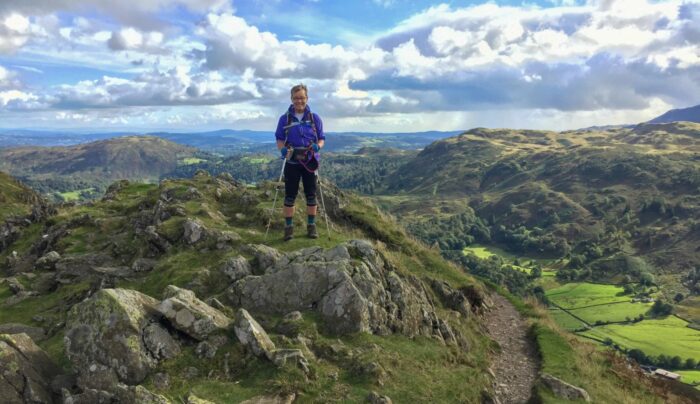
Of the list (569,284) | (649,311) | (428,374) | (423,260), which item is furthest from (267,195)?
(569,284)

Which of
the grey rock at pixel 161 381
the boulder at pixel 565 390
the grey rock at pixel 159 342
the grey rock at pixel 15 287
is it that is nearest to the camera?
the grey rock at pixel 161 381

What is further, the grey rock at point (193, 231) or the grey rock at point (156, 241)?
the grey rock at point (156, 241)

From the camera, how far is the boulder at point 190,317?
43.7 feet

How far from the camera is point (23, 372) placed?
11.0 metres

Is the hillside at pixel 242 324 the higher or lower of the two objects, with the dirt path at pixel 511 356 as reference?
higher

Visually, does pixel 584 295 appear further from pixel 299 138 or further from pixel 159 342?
pixel 159 342

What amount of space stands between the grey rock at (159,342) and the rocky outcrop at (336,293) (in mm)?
3776

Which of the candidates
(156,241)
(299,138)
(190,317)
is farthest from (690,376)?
(190,317)

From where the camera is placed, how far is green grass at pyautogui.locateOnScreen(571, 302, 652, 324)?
156 metres

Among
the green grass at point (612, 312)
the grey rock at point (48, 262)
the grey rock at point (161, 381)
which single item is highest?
the grey rock at point (161, 381)

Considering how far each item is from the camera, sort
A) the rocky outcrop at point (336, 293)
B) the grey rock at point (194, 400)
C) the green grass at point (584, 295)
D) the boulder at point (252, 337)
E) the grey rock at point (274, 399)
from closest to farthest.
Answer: the grey rock at point (194, 400), the grey rock at point (274, 399), the boulder at point (252, 337), the rocky outcrop at point (336, 293), the green grass at point (584, 295)

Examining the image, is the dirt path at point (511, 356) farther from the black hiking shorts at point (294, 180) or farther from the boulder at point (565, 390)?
the black hiking shorts at point (294, 180)

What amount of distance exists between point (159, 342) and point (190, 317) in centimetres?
117

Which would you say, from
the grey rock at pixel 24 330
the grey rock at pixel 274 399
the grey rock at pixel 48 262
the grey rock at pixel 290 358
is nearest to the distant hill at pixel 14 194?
the grey rock at pixel 48 262
